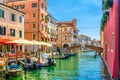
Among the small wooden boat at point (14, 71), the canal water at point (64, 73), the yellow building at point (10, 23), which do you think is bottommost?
the canal water at point (64, 73)

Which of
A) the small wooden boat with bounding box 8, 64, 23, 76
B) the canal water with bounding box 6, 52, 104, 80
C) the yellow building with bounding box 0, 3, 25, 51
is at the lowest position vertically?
the canal water with bounding box 6, 52, 104, 80

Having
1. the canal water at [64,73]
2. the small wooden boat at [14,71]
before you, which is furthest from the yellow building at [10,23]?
the small wooden boat at [14,71]

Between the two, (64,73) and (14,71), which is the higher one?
(14,71)

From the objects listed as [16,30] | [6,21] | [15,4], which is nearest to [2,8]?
[6,21]


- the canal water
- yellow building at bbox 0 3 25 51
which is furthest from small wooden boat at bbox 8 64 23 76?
yellow building at bbox 0 3 25 51

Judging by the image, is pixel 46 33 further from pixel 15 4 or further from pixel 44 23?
pixel 15 4

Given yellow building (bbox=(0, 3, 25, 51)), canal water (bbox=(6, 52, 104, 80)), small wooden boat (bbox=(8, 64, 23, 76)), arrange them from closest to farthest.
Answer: small wooden boat (bbox=(8, 64, 23, 76)) < canal water (bbox=(6, 52, 104, 80)) < yellow building (bbox=(0, 3, 25, 51))

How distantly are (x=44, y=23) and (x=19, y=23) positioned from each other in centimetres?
1660

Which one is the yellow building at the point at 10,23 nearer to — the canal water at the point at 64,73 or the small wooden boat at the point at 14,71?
the canal water at the point at 64,73

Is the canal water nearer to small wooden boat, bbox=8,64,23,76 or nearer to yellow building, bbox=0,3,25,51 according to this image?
small wooden boat, bbox=8,64,23,76

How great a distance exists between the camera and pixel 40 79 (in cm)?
2242

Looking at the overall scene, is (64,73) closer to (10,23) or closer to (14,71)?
(14,71)

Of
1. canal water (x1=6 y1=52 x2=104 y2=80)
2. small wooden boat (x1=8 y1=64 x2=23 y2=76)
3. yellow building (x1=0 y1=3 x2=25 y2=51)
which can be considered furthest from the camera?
yellow building (x1=0 y1=3 x2=25 y2=51)

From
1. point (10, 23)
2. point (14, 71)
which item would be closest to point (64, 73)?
point (14, 71)
